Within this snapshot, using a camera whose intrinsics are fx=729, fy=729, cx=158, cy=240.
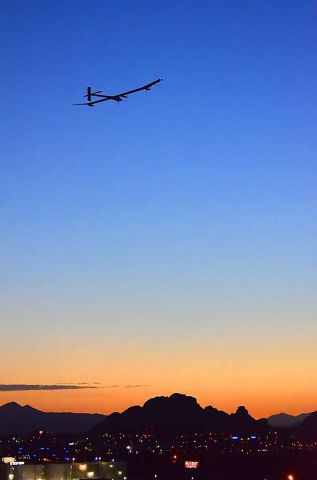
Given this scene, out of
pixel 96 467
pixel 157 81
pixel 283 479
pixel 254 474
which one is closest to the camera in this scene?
pixel 157 81

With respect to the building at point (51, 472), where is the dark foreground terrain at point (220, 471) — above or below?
below

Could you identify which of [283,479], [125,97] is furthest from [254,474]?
[125,97]

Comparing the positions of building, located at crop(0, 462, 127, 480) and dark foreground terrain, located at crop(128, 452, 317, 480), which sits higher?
building, located at crop(0, 462, 127, 480)

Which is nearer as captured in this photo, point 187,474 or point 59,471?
point 59,471

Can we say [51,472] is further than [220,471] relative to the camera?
No

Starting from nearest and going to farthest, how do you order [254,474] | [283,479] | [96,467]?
[96,467], [283,479], [254,474]

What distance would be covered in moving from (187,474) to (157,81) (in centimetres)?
10268

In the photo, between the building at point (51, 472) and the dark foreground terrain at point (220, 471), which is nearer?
the building at point (51, 472)

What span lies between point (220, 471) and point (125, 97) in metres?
124

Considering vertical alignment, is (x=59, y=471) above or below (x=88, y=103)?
below

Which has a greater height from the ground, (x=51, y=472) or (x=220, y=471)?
(x=51, y=472)

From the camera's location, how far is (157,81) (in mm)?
81875

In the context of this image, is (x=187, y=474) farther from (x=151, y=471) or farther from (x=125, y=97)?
(x=125, y=97)

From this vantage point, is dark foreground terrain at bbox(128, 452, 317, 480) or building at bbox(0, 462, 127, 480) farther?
dark foreground terrain at bbox(128, 452, 317, 480)
